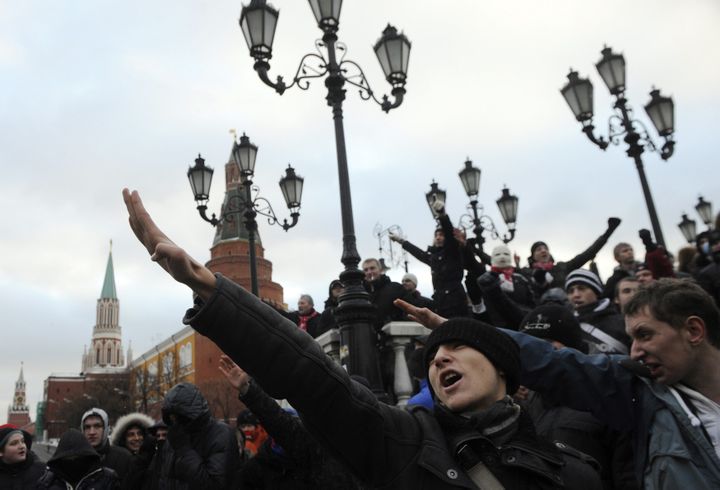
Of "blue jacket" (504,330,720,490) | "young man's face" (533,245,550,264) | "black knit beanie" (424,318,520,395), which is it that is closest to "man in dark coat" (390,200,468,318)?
"young man's face" (533,245,550,264)

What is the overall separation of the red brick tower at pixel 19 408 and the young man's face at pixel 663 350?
15558 cm

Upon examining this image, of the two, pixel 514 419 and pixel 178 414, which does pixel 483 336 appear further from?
pixel 178 414

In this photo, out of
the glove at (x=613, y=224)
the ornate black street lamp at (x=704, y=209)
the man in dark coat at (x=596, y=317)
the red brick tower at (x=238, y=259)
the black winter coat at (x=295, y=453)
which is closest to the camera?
the black winter coat at (x=295, y=453)

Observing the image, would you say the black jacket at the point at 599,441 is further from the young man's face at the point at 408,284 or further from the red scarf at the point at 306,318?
the red scarf at the point at 306,318

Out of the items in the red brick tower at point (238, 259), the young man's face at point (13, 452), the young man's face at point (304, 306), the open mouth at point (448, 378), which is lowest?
the young man's face at point (13, 452)

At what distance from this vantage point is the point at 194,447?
12.9ft

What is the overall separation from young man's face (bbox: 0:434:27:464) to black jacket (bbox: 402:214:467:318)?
4.33 m

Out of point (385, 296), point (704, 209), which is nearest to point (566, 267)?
point (385, 296)

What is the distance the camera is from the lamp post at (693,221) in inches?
761

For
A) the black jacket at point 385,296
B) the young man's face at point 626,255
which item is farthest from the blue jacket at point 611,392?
the black jacket at point 385,296

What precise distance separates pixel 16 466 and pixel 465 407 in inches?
172

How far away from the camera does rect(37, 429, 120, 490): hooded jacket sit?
4.19 m

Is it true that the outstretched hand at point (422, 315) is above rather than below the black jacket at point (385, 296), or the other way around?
below

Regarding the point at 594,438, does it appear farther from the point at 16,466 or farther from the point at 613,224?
the point at 613,224
